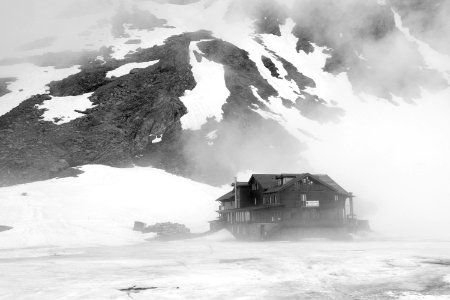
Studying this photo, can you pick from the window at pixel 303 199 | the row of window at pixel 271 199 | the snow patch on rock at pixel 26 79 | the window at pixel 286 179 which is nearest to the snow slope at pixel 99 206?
the row of window at pixel 271 199

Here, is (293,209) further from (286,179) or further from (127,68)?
(127,68)

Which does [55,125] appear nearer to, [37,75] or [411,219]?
[37,75]

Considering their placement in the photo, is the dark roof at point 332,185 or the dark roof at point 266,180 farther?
the dark roof at point 266,180

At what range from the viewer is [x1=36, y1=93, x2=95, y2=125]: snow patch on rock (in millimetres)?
102744

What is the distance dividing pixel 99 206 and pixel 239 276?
49999 millimetres

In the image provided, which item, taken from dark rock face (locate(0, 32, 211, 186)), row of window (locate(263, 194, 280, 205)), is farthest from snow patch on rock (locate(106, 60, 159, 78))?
row of window (locate(263, 194, 280, 205))

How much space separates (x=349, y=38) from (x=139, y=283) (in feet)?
556

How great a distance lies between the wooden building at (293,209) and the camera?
185ft

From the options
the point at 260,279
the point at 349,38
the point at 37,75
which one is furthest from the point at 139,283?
the point at 349,38

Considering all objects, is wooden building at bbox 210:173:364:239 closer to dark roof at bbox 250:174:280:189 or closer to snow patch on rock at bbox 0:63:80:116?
dark roof at bbox 250:174:280:189

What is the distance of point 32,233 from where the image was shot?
5650 cm

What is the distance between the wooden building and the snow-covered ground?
19.8 meters

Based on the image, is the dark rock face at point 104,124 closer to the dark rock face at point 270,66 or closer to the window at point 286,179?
the dark rock face at point 270,66

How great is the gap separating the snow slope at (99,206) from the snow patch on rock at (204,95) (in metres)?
17.8
